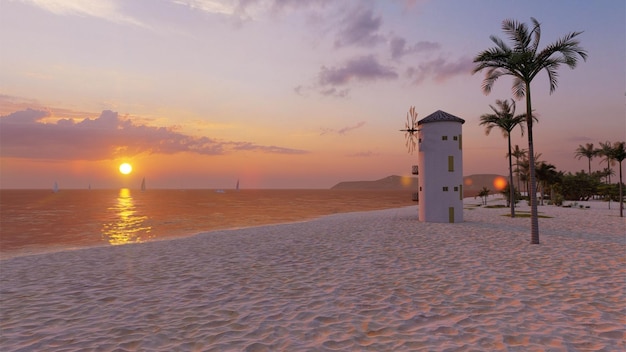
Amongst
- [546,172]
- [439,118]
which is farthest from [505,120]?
[546,172]

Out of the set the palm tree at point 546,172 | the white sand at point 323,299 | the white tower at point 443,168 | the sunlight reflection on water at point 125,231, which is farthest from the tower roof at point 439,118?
the palm tree at point 546,172

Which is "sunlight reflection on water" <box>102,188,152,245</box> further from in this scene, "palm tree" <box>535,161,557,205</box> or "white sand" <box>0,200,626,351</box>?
"palm tree" <box>535,161,557,205</box>

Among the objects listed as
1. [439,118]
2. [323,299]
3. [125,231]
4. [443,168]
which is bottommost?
[125,231]

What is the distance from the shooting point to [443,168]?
1137 inches

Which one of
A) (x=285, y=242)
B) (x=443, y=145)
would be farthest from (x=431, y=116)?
(x=285, y=242)

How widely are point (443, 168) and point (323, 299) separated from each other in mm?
22311

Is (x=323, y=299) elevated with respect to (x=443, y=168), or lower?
lower

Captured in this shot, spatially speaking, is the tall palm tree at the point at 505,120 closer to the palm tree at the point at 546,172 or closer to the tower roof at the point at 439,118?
the tower roof at the point at 439,118

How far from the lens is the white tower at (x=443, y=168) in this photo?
94.7 ft

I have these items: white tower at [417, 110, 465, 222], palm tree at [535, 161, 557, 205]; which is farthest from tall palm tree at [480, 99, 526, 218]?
palm tree at [535, 161, 557, 205]

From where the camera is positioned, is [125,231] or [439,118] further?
[125,231]

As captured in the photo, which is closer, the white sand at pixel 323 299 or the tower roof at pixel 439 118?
the white sand at pixel 323 299

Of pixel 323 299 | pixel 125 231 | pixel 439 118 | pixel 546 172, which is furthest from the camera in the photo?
pixel 546 172

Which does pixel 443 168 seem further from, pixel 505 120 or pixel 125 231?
pixel 125 231
